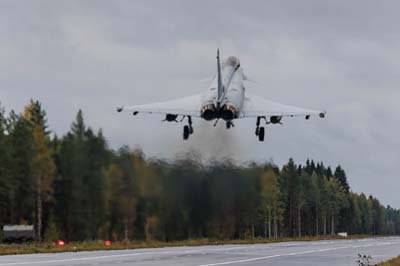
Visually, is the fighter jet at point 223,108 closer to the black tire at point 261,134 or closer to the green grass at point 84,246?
the black tire at point 261,134

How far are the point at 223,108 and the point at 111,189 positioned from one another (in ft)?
65.2

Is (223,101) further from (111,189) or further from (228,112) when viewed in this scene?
(111,189)

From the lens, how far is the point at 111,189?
204 feet

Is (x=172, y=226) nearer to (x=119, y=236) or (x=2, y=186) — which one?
(x=119, y=236)

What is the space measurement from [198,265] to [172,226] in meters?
29.6

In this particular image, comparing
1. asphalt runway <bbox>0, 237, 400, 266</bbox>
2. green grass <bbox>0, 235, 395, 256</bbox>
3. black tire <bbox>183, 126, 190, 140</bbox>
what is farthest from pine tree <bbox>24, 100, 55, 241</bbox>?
black tire <bbox>183, 126, 190, 140</bbox>

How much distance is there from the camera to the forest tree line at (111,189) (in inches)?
2106

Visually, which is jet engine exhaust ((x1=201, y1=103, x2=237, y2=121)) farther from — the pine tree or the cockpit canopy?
the pine tree

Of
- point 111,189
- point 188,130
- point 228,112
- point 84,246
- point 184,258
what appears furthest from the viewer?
point 111,189

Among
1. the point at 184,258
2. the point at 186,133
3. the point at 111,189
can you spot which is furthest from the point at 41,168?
the point at 184,258

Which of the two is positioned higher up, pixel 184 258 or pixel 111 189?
pixel 111 189

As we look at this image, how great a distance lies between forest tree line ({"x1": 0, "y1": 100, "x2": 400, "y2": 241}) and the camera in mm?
53500

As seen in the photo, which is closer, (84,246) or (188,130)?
(188,130)

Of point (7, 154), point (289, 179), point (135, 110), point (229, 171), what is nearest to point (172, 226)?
point (229, 171)
